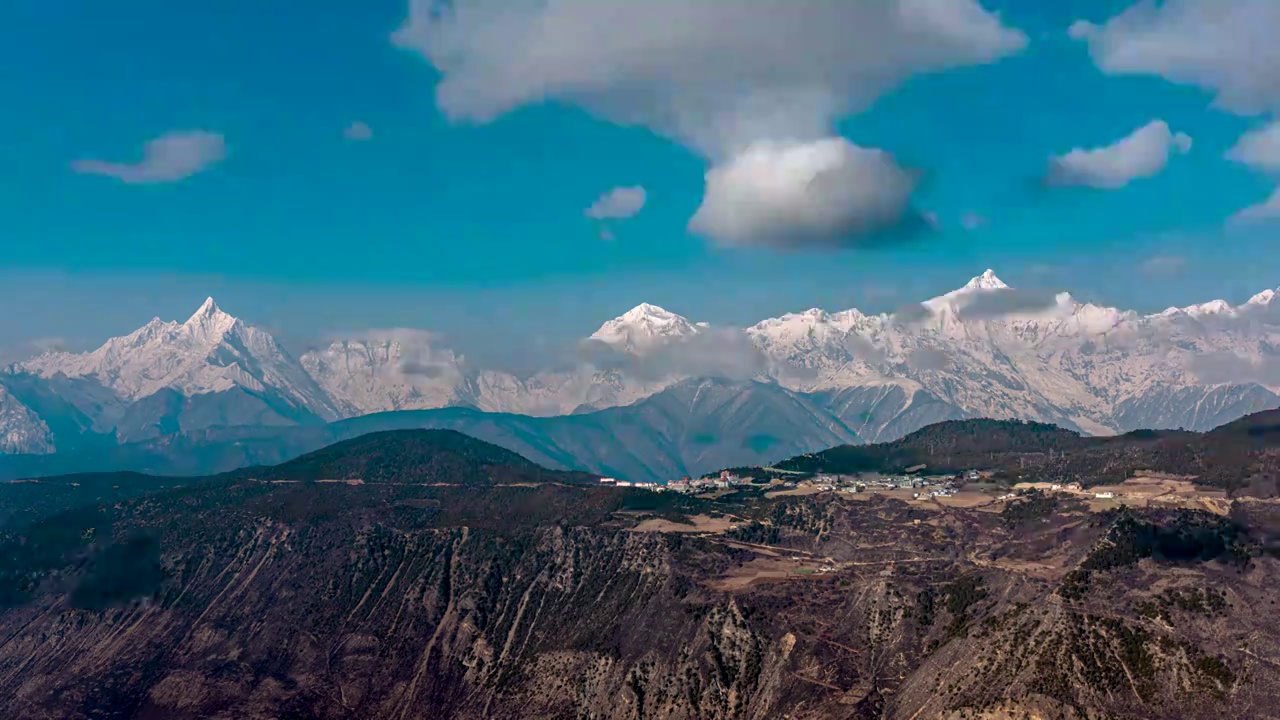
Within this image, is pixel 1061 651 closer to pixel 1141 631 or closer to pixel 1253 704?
pixel 1141 631

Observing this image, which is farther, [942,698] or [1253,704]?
[942,698]

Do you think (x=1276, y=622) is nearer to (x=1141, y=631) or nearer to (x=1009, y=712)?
(x=1141, y=631)

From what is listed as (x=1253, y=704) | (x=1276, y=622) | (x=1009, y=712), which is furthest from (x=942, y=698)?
(x=1276, y=622)

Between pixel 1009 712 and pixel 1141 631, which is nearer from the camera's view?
pixel 1009 712

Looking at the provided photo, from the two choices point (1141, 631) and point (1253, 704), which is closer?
point (1253, 704)

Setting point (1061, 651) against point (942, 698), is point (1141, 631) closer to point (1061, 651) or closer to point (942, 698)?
point (1061, 651)

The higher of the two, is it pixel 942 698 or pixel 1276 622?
pixel 1276 622

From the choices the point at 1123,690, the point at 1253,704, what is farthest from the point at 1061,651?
the point at 1253,704
